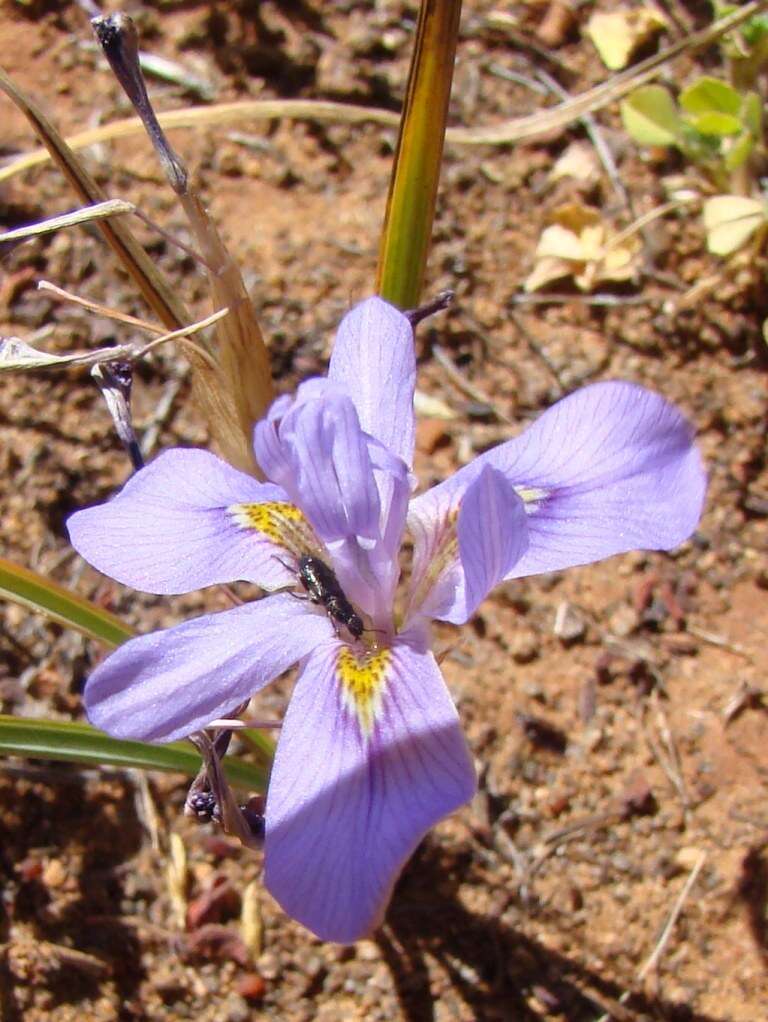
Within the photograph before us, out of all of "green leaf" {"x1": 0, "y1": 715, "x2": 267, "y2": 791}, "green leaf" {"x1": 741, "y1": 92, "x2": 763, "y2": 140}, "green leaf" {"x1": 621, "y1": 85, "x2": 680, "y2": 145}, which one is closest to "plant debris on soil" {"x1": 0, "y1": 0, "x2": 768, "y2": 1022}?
"green leaf" {"x1": 621, "y1": 85, "x2": 680, "y2": 145}

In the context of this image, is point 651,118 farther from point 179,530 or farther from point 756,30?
point 179,530

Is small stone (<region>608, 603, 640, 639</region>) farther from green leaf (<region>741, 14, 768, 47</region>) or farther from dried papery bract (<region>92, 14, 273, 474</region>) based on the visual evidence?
green leaf (<region>741, 14, 768, 47</region>)

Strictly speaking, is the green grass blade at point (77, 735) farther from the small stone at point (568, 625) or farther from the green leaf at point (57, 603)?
the small stone at point (568, 625)

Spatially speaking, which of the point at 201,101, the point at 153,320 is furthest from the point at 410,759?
the point at 201,101

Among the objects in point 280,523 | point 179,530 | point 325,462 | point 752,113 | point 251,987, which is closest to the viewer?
point 325,462

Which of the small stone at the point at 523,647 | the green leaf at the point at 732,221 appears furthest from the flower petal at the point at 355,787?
the green leaf at the point at 732,221

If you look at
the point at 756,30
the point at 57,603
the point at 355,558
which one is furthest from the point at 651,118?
the point at 57,603
